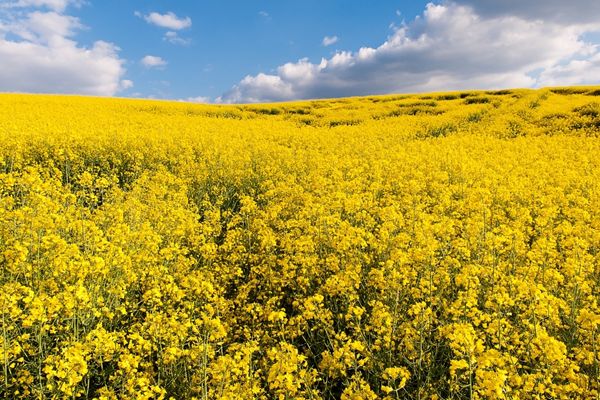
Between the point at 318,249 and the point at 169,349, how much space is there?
301cm

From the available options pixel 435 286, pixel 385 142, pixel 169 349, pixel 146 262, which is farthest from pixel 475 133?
pixel 169 349

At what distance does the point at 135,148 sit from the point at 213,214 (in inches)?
277

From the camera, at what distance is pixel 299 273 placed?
5.82 m

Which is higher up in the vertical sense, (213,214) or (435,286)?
(213,214)

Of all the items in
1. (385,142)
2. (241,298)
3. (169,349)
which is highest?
(385,142)

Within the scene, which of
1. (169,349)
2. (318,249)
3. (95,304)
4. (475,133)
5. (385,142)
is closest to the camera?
(169,349)

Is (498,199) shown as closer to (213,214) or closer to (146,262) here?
(213,214)

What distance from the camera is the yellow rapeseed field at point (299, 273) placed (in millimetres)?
3447

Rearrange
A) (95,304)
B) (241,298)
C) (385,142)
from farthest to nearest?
(385,142), (241,298), (95,304)

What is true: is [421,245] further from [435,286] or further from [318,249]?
[318,249]

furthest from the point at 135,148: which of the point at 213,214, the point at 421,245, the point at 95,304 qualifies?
the point at 421,245

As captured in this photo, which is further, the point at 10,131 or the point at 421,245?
the point at 10,131

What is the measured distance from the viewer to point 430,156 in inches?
500

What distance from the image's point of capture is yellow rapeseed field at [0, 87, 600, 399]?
11.3 ft
